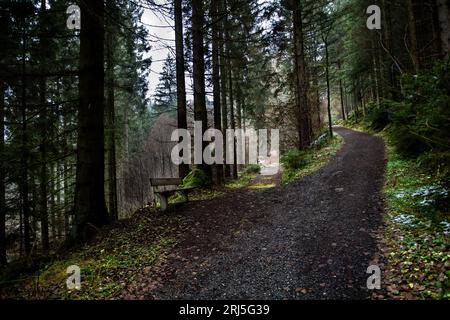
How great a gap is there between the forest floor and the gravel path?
0.02 meters

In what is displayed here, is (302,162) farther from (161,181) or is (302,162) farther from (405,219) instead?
(405,219)

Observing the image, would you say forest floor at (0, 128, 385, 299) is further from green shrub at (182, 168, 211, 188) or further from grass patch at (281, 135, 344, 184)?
grass patch at (281, 135, 344, 184)

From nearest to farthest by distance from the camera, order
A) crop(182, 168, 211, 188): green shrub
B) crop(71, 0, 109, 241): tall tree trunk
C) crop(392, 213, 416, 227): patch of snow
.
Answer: crop(392, 213, 416, 227): patch of snow → crop(71, 0, 109, 241): tall tree trunk → crop(182, 168, 211, 188): green shrub

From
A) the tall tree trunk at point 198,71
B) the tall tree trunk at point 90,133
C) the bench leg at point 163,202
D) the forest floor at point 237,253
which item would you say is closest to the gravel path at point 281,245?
the forest floor at point 237,253

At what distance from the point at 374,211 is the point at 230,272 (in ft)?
12.1

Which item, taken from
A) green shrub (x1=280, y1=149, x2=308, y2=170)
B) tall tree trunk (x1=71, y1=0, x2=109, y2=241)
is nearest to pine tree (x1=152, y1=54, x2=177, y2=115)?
tall tree trunk (x1=71, y1=0, x2=109, y2=241)

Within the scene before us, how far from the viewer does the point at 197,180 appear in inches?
402

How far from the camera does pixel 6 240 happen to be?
32.0 ft

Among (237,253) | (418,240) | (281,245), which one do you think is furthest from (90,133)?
(418,240)

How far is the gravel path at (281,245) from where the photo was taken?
393 centimetres

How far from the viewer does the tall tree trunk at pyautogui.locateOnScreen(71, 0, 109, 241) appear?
6.32 meters

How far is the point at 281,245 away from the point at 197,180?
553 centimetres
